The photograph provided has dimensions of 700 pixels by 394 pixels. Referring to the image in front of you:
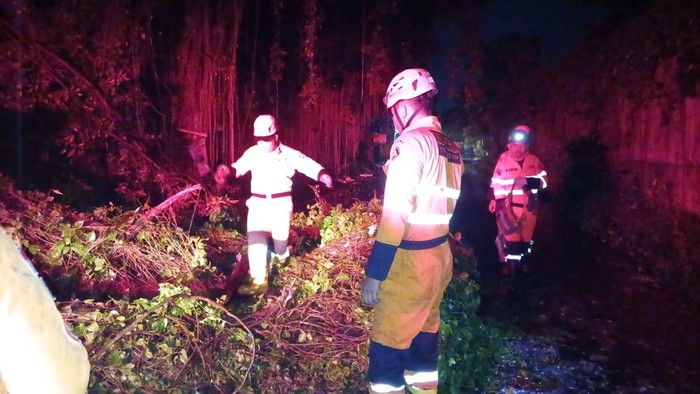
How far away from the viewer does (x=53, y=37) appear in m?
8.50

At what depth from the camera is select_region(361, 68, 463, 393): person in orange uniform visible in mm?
3168

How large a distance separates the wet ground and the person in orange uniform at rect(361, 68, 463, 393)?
1490mm

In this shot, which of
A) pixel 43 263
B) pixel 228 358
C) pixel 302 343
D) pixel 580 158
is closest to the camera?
pixel 228 358

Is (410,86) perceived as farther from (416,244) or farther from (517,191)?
(517,191)

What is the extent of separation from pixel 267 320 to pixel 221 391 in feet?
2.73

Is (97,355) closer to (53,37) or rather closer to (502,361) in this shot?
(502,361)

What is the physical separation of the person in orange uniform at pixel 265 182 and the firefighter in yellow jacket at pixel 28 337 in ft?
14.6

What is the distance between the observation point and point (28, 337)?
1258 millimetres

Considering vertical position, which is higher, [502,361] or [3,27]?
[3,27]

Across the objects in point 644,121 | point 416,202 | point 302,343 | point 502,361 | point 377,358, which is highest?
point 644,121

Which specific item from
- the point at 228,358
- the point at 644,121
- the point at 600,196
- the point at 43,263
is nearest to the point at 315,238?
the point at 43,263

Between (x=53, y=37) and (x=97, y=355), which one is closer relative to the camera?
(x=97, y=355)

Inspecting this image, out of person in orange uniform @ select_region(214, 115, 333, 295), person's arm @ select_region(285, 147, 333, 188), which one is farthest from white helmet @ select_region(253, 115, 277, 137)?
person's arm @ select_region(285, 147, 333, 188)

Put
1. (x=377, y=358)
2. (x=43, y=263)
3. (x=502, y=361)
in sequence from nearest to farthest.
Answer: (x=377, y=358) < (x=502, y=361) < (x=43, y=263)
